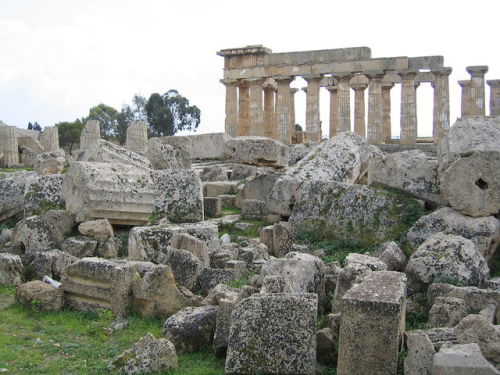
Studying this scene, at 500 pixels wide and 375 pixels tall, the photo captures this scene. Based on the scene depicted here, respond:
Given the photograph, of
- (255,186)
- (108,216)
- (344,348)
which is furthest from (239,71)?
(344,348)

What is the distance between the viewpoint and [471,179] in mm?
9180

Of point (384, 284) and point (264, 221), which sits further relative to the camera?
point (264, 221)

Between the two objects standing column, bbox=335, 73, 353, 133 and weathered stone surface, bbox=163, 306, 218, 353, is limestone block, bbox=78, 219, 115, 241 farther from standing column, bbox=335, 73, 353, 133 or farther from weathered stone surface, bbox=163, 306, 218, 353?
standing column, bbox=335, 73, 353, 133

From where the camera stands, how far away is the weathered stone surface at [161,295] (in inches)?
304

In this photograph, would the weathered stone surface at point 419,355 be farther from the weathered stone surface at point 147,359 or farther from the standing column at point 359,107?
the standing column at point 359,107

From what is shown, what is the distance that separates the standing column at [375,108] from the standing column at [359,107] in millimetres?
2135

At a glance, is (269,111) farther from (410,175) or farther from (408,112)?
(410,175)

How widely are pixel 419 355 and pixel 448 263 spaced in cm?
261

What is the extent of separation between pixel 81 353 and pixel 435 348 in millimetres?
3379

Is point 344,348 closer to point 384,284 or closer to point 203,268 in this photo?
point 384,284

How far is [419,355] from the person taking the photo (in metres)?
5.32

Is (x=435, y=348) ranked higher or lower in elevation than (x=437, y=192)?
lower

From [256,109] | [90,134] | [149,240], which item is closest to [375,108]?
[256,109]

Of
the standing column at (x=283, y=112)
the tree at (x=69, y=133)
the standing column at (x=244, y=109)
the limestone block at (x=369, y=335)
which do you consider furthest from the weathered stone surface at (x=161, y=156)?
the tree at (x=69, y=133)
